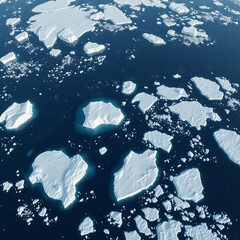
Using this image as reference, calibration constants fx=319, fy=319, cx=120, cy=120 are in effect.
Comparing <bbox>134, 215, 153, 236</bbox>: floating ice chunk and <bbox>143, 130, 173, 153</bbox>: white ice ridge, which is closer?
<bbox>134, 215, 153, 236</bbox>: floating ice chunk

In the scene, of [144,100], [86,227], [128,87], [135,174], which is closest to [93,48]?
[128,87]

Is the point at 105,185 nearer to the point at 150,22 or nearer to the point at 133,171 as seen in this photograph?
the point at 133,171

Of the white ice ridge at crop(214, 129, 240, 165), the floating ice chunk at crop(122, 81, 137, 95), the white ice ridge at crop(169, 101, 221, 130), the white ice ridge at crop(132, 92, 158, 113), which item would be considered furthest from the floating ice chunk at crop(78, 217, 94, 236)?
the floating ice chunk at crop(122, 81, 137, 95)

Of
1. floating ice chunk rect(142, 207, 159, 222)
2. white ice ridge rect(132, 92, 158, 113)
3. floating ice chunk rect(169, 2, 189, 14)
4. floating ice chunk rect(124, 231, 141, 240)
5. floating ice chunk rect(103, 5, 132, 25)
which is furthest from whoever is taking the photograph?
floating ice chunk rect(169, 2, 189, 14)

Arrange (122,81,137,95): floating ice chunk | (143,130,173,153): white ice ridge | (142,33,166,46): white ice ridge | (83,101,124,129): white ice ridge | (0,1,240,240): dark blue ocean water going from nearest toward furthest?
(0,1,240,240): dark blue ocean water, (143,130,173,153): white ice ridge, (83,101,124,129): white ice ridge, (122,81,137,95): floating ice chunk, (142,33,166,46): white ice ridge

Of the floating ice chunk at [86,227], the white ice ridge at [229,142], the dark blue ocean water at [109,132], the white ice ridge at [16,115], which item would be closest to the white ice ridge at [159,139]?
the dark blue ocean water at [109,132]

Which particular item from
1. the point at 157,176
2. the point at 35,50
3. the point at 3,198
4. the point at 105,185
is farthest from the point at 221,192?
the point at 35,50

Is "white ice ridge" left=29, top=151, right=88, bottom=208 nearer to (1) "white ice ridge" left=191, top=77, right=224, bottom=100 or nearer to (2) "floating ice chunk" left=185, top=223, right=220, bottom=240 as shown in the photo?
(2) "floating ice chunk" left=185, top=223, right=220, bottom=240
